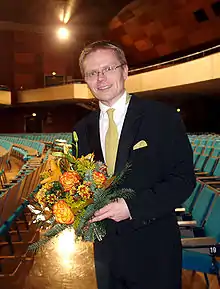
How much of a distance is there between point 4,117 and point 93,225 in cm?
2558

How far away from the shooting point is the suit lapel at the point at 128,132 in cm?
146

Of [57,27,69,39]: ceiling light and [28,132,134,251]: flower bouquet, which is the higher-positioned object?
[57,27,69,39]: ceiling light

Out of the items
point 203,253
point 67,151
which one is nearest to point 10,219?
point 203,253

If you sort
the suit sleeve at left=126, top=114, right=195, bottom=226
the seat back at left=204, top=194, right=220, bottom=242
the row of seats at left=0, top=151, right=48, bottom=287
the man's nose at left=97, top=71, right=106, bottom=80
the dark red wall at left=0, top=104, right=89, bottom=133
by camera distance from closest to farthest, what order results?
the suit sleeve at left=126, top=114, right=195, bottom=226 < the man's nose at left=97, top=71, right=106, bottom=80 < the seat back at left=204, top=194, right=220, bottom=242 < the row of seats at left=0, top=151, right=48, bottom=287 < the dark red wall at left=0, top=104, right=89, bottom=133

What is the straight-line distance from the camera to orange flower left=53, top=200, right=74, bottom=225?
126 centimetres

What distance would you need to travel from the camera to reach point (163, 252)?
4.71 feet

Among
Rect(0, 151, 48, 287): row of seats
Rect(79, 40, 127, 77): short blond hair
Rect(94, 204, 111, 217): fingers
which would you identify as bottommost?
Rect(0, 151, 48, 287): row of seats

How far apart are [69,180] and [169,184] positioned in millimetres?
334

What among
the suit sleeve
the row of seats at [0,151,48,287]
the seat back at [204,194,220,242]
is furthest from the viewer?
the row of seats at [0,151,48,287]

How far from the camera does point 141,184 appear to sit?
4.71 feet

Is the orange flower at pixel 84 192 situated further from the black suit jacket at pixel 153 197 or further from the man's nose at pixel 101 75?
the man's nose at pixel 101 75

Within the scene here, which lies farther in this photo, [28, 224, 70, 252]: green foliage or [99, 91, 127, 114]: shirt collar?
[99, 91, 127, 114]: shirt collar

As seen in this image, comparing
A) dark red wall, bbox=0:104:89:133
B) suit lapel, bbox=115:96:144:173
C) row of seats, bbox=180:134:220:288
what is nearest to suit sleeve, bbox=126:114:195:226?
suit lapel, bbox=115:96:144:173

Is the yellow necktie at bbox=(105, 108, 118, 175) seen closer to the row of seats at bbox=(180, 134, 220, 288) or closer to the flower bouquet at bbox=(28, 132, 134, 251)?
the flower bouquet at bbox=(28, 132, 134, 251)
